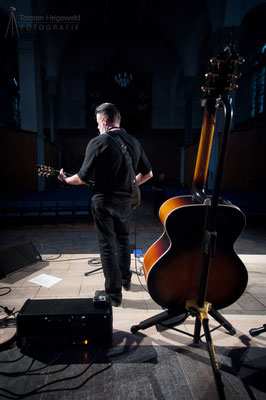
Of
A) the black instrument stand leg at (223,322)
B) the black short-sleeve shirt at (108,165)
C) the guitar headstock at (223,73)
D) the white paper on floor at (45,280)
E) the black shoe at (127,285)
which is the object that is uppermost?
the guitar headstock at (223,73)

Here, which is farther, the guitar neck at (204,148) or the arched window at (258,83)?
the arched window at (258,83)

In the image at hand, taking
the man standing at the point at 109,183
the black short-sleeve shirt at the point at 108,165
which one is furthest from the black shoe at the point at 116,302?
the black short-sleeve shirt at the point at 108,165

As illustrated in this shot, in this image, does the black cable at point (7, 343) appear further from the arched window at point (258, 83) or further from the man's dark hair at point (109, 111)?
the arched window at point (258, 83)

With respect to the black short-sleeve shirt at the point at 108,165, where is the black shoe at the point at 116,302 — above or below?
below

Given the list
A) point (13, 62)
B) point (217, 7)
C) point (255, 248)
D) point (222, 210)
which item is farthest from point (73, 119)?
point (222, 210)

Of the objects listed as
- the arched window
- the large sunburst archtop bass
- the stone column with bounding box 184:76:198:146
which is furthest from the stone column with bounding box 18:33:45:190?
the arched window

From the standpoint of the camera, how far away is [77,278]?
302cm

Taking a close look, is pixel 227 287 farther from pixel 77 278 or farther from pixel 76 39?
pixel 76 39

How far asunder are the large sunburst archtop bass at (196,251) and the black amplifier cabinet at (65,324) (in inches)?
16.4

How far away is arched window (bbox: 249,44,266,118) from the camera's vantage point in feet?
45.0

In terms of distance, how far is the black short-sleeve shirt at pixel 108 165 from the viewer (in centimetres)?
220

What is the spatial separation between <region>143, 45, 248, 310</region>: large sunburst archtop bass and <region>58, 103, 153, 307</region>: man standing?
1.80ft

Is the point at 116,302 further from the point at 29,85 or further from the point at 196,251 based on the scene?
the point at 29,85

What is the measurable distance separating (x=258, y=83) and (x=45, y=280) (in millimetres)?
16204
